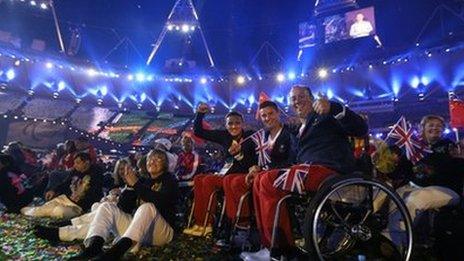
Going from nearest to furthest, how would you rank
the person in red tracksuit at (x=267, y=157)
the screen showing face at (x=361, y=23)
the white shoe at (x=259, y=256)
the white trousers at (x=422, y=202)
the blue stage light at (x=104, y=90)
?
1. the white shoe at (x=259, y=256)
2. the white trousers at (x=422, y=202)
3. the person in red tracksuit at (x=267, y=157)
4. the screen showing face at (x=361, y=23)
5. the blue stage light at (x=104, y=90)

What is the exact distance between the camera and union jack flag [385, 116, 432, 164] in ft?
14.6

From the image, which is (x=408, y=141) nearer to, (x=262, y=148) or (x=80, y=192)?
(x=262, y=148)

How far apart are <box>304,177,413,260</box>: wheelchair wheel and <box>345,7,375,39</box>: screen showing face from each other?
20.2 meters

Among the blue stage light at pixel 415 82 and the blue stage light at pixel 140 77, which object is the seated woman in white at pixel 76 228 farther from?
the blue stage light at pixel 140 77

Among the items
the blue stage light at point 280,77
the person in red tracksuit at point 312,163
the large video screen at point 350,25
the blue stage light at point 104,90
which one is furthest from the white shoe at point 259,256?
the blue stage light at point 104,90

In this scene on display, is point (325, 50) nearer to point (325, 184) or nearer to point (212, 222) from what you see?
point (212, 222)

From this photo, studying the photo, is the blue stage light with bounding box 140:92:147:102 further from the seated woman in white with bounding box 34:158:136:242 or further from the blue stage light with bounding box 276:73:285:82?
the seated woman in white with bounding box 34:158:136:242

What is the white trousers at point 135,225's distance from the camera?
12.3 ft

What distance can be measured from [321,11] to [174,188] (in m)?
21.2

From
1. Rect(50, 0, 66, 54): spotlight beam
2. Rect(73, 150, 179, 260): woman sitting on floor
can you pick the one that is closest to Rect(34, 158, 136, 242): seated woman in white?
Rect(73, 150, 179, 260): woman sitting on floor

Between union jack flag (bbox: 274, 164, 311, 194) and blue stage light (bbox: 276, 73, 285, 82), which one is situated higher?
blue stage light (bbox: 276, 73, 285, 82)

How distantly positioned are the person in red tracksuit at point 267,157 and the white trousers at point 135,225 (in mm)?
833

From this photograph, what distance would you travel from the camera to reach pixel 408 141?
4598 mm

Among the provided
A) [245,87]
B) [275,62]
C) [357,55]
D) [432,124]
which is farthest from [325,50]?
[432,124]
